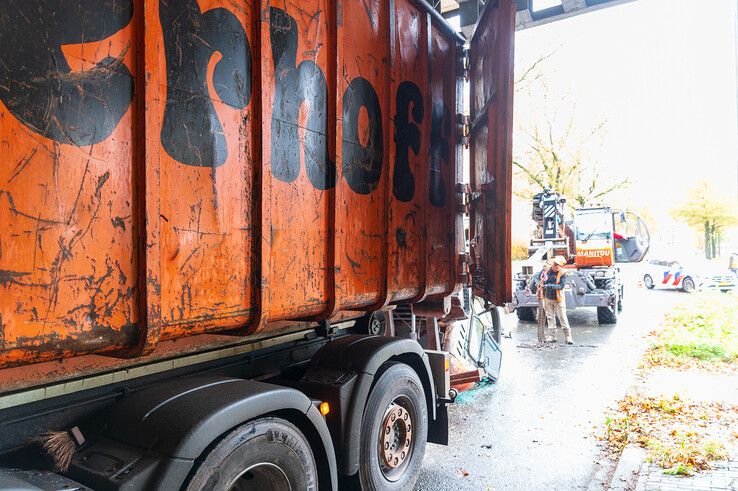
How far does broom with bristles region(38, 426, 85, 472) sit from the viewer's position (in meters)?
2.07

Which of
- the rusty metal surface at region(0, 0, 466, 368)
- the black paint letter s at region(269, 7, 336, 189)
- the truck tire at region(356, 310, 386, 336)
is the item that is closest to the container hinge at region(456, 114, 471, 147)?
the rusty metal surface at region(0, 0, 466, 368)

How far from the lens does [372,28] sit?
11.1 feet

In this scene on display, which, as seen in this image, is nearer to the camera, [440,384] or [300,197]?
[300,197]

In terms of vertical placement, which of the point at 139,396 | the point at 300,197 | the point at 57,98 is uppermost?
the point at 57,98

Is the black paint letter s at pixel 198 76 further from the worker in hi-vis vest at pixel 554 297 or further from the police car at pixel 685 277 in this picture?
the police car at pixel 685 277

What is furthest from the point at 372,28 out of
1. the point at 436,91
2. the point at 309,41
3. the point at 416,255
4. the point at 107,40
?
the point at 107,40

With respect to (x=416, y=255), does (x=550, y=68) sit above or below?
above

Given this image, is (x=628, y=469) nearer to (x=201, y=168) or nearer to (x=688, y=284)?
(x=201, y=168)

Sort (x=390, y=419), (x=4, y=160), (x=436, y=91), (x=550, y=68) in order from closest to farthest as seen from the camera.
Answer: (x=4, y=160)
(x=390, y=419)
(x=436, y=91)
(x=550, y=68)

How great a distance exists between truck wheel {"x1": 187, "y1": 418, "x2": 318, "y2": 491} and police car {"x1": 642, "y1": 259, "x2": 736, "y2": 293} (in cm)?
2233

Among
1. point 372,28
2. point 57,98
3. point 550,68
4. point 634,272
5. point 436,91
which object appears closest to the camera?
point 57,98

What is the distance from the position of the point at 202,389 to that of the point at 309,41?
193cm

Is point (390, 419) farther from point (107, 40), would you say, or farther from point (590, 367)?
point (590, 367)

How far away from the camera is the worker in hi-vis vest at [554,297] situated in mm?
10523
